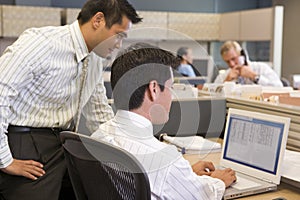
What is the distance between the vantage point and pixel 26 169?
1.62m

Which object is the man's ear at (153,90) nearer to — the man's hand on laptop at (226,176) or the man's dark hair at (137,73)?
the man's dark hair at (137,73)

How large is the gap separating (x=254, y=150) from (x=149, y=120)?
0.59 m

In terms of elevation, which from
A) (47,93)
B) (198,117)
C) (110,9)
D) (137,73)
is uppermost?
(110,9)

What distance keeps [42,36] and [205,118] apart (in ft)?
3.99

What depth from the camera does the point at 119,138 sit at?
1.37 metres

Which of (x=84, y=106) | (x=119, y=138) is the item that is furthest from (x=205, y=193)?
(x=84, y=106)

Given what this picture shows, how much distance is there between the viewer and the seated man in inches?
51.7

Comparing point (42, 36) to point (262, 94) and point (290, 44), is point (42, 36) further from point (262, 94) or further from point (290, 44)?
point (290, 44)

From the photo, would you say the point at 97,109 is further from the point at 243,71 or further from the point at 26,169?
the point at 243,71

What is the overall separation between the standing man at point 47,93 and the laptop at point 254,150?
662 millimetres

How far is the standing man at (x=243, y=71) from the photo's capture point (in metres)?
4.00

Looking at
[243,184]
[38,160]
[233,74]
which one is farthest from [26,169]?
[233,74]

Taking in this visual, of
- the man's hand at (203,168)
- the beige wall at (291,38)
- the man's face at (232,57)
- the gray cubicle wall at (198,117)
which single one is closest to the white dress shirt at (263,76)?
the man's face at (232,57)

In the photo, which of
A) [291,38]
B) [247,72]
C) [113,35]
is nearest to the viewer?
[113,35]
